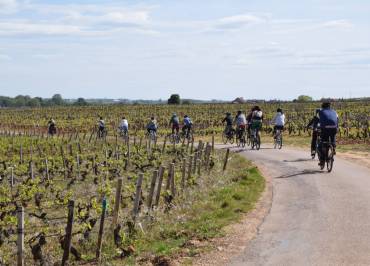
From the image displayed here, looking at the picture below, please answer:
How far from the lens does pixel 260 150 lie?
80.4 feet

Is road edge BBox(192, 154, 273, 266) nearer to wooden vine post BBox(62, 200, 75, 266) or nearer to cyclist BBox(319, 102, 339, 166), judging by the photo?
wooden vine post BBox(62, 200, 75, 266)

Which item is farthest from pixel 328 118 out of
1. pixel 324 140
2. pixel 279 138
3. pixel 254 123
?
pixel 279 138

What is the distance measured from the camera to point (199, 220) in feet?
36.0

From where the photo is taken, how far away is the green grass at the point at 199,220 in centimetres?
889

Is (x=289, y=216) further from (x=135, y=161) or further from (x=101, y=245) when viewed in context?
(x=135, y=161)

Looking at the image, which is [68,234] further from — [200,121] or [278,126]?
[200,121]

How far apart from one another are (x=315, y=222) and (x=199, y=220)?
234cm

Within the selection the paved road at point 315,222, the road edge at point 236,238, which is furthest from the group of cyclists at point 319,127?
the road edge at point 236,238

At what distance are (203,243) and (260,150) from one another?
15741mm

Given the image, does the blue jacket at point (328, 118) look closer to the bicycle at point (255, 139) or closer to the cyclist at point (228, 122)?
the bicycle at point (255, 139)

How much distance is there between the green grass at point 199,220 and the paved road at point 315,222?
2.36ft

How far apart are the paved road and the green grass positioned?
0.72 m

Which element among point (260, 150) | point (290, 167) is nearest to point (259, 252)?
point (290, 167)

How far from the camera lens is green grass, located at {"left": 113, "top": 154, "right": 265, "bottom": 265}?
889cm
